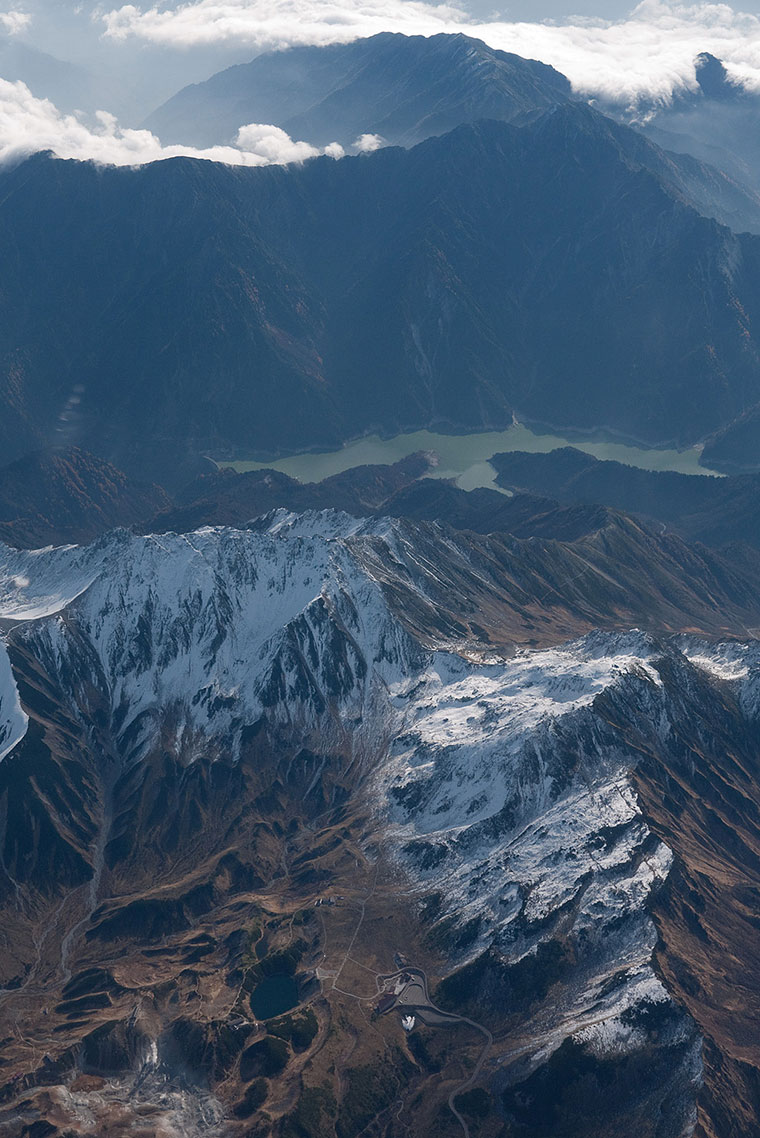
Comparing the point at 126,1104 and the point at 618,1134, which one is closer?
the point at 618,1134

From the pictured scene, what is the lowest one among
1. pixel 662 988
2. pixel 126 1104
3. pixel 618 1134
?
pixel 126 1104

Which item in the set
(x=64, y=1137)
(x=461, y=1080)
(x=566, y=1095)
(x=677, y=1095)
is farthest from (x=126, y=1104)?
(x=677, y=1095)

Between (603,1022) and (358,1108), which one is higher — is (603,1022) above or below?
above

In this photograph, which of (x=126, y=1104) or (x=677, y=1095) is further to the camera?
(x=126, y=1104)

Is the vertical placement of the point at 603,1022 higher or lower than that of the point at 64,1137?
higher

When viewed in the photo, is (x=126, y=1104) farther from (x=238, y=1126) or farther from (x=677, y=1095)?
(x=677, y=1095)

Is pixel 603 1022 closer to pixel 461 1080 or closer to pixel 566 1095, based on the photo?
pixel 566 1095

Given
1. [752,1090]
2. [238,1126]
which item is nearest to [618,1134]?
[752,1090]

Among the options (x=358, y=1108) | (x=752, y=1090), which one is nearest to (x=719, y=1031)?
(x=752, y=1090)
